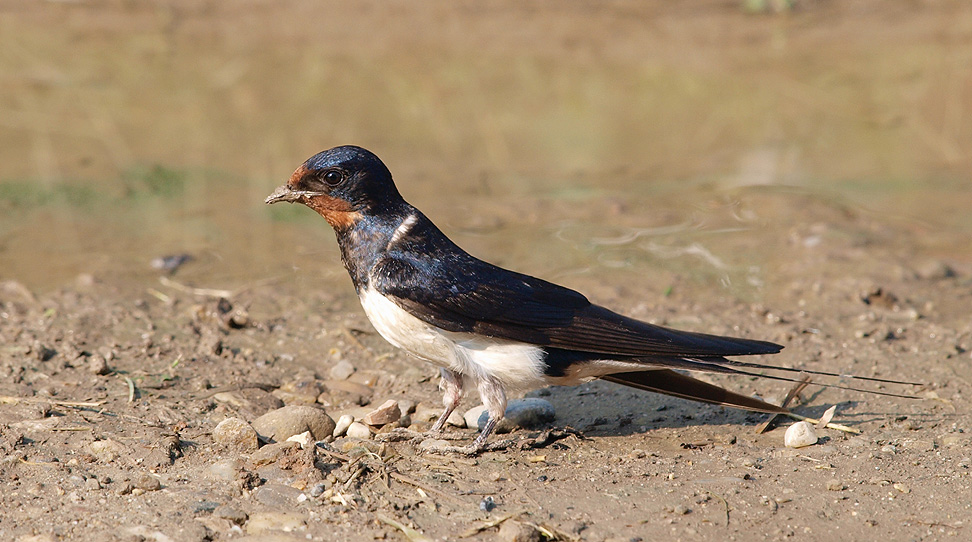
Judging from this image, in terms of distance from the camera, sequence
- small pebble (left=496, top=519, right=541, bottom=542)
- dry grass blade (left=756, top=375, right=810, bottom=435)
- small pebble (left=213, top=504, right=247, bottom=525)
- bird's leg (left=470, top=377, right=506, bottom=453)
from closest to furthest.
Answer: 1. small pebble (left=496, top=519, right=541, bottom=542)
2. small pebble (left=213, top=504, right=247, bottom=525)
3. bird's leg (left=470, top=377, right=506, bottom=453)
4. dry grass blade (left=756, top=375, right=810, bottom=435)

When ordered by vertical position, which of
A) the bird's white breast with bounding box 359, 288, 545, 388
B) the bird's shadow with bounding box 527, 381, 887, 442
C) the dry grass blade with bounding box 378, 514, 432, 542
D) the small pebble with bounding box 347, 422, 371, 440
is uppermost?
the bird's white breast with bounding box 359, 288, 545, 388

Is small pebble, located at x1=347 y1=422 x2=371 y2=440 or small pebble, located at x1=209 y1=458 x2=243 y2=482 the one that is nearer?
small pebble, located at x1=209 y1=458 x2=243 y2=482

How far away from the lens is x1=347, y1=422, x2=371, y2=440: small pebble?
3.73m

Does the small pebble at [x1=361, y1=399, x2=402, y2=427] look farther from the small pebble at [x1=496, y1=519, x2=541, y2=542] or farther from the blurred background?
the blurred background

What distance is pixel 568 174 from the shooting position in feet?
23.6

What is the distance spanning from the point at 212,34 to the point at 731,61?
211 inches

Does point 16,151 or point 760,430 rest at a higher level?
point 16,151

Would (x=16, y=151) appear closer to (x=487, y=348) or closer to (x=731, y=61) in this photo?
(x=487, y=348)

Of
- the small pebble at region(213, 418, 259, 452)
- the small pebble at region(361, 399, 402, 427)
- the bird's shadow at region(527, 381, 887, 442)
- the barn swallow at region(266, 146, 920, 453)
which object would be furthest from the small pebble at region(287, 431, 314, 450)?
the bird's shadow at region(527, 381, 887, 442)

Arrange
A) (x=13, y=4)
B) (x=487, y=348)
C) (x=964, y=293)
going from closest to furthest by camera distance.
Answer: (x=487, y=348) → (x=964, y=293) → (x=13, y=4)

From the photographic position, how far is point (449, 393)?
3.79m

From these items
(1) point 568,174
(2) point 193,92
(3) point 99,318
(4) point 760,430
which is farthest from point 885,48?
(3) point 99,318

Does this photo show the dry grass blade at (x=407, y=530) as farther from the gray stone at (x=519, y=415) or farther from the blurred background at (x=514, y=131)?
the blurred background at (x=514, y=131)

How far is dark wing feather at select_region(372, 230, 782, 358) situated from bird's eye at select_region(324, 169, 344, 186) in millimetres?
329
